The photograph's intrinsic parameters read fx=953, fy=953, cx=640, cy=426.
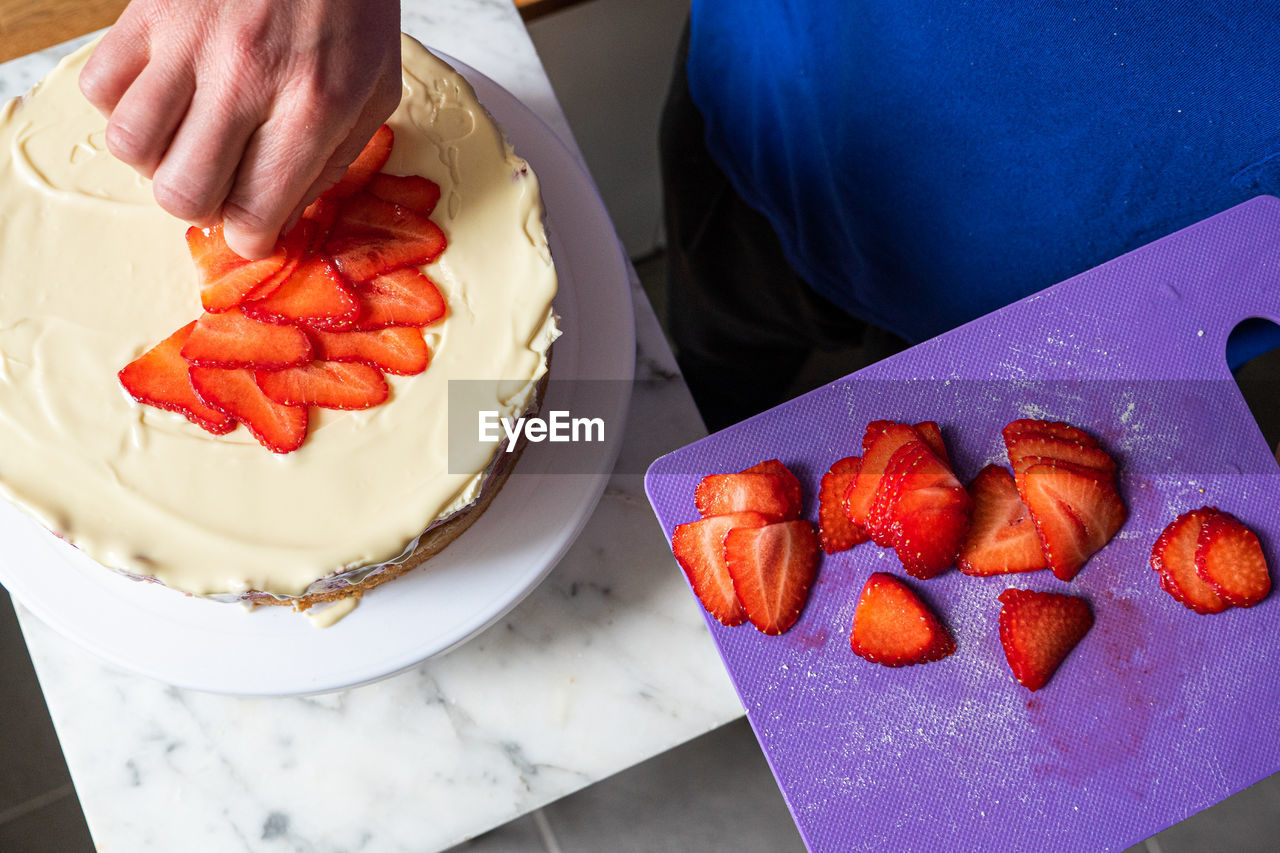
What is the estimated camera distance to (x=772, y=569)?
94 centimetres

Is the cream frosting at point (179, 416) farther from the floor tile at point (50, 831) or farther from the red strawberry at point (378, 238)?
the floor tile at point (50, 831)

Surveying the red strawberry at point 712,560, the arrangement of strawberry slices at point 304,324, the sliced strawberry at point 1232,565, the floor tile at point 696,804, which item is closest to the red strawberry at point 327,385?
the arrangement of strawberry slices at point 304,324

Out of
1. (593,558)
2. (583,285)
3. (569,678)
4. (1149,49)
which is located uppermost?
(1149,49)

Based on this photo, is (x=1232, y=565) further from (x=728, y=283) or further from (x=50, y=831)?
(x=50, y=831)

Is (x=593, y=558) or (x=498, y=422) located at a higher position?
(x=498, y=422)

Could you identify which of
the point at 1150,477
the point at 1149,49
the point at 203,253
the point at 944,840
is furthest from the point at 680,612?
the point at 1149,49

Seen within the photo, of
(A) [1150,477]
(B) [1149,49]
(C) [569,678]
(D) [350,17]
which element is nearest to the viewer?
(D) [350,17]

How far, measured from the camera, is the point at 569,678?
1.12 metres

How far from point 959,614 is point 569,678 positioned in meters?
0.45

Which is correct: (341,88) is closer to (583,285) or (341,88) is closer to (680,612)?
(583,285)

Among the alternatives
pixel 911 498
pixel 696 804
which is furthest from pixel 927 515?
pixel 696 804

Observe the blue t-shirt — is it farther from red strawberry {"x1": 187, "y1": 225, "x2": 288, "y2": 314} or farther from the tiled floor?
the tiled floor

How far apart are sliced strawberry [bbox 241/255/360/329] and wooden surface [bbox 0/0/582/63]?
65 cm

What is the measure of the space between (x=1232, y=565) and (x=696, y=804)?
4.23 feet
